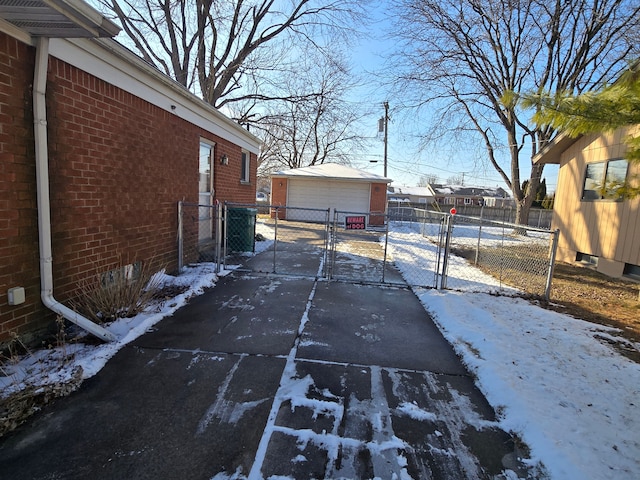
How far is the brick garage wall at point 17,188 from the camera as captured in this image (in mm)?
2980

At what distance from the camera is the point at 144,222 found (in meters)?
5.38

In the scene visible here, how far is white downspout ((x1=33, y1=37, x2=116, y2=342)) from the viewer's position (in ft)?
10.5

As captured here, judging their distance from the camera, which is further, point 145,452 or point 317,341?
point 317,341

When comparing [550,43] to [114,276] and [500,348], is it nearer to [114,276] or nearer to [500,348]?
[500,348]

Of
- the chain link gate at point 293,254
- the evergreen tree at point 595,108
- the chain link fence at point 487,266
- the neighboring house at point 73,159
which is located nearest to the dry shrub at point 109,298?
the neighboring house at point 73,159

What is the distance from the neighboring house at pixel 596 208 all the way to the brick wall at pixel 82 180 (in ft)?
27.1

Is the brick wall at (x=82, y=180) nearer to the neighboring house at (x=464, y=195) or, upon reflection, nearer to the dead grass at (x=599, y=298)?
the dead grass at (x=599, y=298)

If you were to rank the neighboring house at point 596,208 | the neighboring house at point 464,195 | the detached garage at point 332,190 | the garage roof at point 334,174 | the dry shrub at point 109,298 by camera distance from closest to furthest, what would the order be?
the dry shrub at point 109,298 < the neighboring house at point 596,208 < the garage roof at point 334,174 < the detached garage at point 332,190 < the neighboring house at point 464,195

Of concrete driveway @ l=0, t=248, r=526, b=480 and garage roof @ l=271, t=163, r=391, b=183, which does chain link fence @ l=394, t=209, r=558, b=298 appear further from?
garage roof @ l=271, t=163, r=391, b=183

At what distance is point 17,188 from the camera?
312 cm

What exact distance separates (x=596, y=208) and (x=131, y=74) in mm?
10903

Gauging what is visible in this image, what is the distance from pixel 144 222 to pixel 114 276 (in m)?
1.28

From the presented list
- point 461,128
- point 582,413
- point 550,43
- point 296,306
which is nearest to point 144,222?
point 296,306

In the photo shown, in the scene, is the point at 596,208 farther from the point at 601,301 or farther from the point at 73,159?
the point at 73,159
